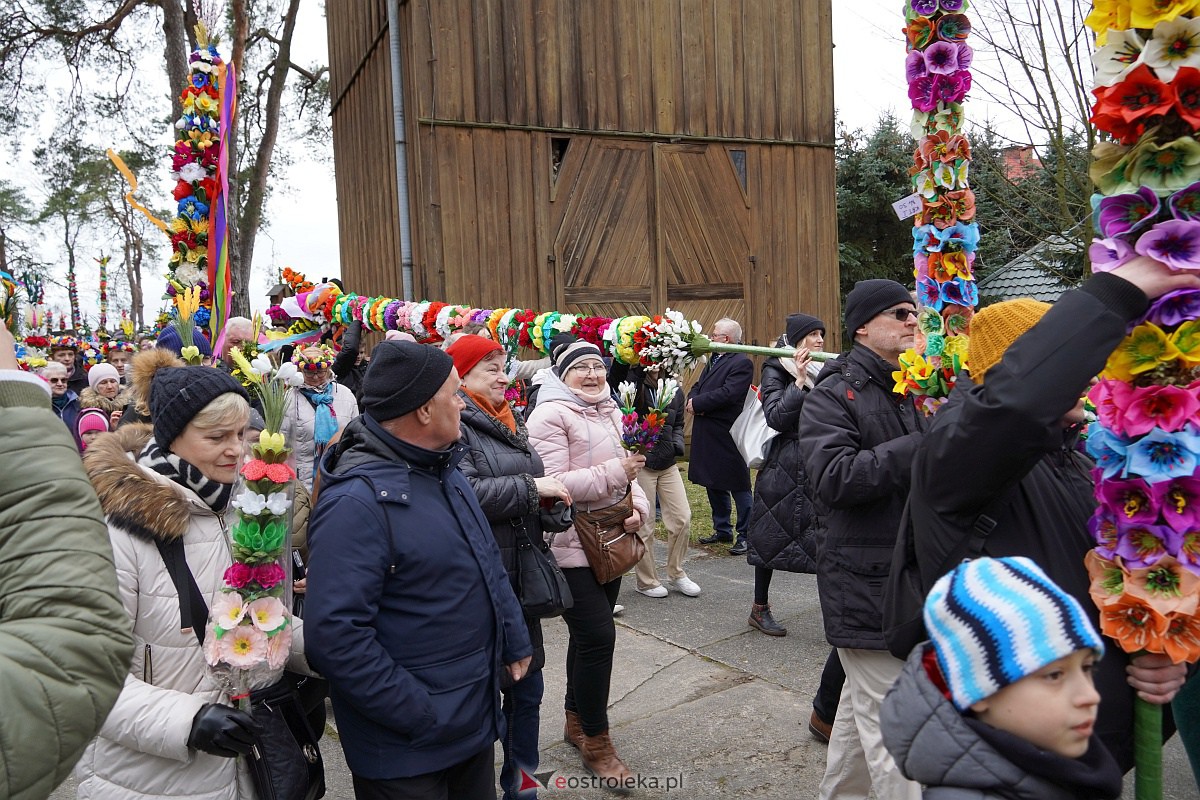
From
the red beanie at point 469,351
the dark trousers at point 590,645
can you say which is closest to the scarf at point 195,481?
the red beanie at point 469,351

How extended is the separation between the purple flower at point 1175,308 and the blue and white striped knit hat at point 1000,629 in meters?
0.60

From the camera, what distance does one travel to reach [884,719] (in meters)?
1.68

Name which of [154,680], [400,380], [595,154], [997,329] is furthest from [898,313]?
[595,154]

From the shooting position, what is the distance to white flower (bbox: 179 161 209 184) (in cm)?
502

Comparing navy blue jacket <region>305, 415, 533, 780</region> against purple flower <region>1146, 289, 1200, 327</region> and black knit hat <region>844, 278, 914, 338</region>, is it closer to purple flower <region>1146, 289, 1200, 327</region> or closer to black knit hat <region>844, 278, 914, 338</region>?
black knit hat <region>844, 278, 914, 338</region>

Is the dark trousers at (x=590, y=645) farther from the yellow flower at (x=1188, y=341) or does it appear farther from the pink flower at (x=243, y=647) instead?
the yellow flower at (x=1188, y=341)

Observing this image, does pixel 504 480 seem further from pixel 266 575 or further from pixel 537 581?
pixel 266 575

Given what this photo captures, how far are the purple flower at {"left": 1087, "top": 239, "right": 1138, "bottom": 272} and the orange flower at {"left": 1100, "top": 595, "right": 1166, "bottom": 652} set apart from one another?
0.70 metres

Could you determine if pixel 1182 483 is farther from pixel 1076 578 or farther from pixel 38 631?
pixel 38 631

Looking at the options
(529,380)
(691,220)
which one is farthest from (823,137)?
(529,380)

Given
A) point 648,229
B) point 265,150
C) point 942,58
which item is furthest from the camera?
point 265,150

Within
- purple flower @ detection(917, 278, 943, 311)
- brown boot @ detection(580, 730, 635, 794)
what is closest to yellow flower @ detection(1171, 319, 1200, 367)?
purple flower @ detection(917, 278, 943, 311)

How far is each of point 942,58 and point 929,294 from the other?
0.76m

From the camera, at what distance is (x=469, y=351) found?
3.74 metres
